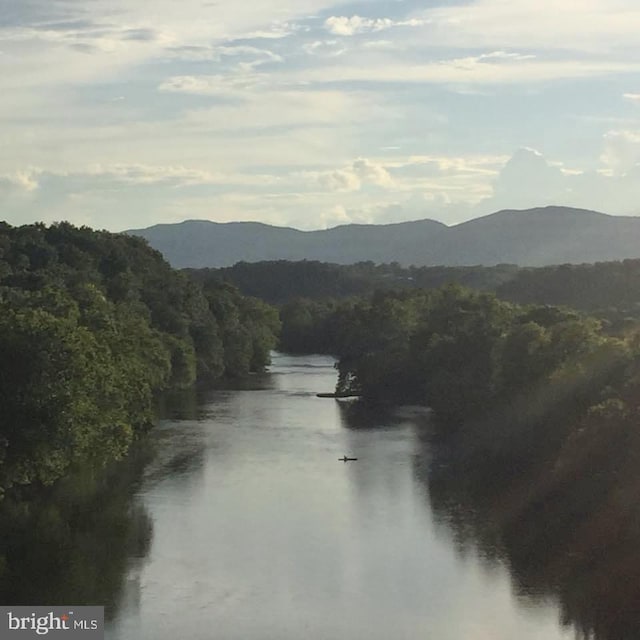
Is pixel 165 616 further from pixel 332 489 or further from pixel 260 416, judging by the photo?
pixel 260 416

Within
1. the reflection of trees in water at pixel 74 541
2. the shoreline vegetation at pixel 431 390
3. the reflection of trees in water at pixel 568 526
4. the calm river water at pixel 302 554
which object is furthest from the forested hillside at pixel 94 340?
the reflection of trees in water at pixel 568 526

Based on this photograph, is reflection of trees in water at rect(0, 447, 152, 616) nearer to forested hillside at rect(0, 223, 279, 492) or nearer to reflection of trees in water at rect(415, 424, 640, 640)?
forested hillside at rect(0, 223, 279, 492)

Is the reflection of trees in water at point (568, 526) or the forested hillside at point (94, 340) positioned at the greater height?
the forested hillside at point (94, 340)

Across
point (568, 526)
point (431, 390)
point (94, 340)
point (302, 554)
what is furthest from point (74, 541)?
point (431, 390)

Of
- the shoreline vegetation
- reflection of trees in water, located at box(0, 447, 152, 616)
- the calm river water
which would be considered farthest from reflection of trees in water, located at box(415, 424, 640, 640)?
reflection of trees in water, located at box(0, 447, 152, 616)

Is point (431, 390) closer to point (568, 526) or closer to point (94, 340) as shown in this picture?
point (94, 340)

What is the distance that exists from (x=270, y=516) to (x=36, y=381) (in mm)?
12638

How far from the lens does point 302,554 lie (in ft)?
168

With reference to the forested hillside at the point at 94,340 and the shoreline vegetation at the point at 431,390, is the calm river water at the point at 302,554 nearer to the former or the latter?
the shoreline vegetation at the point at 431,390

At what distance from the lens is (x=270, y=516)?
193ft

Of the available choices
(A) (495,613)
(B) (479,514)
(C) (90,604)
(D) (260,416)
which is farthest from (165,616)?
(D) (260,416)

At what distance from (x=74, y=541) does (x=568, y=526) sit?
21.4 m

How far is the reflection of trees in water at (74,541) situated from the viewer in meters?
44.6

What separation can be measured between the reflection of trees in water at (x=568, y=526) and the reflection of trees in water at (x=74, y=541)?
14.4 metres
